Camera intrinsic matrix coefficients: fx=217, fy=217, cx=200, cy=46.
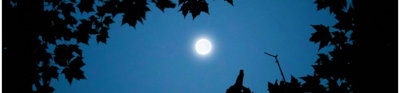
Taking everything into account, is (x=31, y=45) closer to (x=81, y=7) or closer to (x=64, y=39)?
(x=64, y=39)

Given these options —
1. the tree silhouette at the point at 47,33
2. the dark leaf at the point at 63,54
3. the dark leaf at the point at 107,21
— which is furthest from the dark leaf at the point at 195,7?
the dark leaf at the point at 107,21

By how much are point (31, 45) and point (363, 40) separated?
9.36 ft

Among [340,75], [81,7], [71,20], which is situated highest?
[81,7]

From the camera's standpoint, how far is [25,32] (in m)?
2.28

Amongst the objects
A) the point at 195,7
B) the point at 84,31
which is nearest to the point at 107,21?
the point at 84,31

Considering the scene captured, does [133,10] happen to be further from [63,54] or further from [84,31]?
[84,31]

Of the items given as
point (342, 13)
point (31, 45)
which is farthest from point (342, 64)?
point (31, 45)

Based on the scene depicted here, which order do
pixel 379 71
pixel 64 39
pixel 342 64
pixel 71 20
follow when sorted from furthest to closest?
pixel 71 20
pixel 64 39
pixel 342 64
pixel 379 71

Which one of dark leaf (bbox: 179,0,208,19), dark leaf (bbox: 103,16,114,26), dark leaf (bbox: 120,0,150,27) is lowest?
dark leaf (bbox: 179,0,208,19)

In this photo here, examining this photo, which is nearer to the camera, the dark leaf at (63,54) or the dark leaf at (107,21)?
the dark leaf at (63,54)

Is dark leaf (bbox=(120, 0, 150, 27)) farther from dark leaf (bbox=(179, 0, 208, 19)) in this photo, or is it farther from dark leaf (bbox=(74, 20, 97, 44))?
dark leaf (bbox=(74, 20, 97, 44))

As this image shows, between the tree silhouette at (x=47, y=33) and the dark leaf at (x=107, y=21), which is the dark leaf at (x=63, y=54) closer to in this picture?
the tree silhouette at (x=47, y=33)

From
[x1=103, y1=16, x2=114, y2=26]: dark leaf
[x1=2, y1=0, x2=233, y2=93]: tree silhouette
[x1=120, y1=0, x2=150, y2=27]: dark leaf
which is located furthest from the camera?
[x1=103, y1=16, x2=114, y2=26]: dark leaf


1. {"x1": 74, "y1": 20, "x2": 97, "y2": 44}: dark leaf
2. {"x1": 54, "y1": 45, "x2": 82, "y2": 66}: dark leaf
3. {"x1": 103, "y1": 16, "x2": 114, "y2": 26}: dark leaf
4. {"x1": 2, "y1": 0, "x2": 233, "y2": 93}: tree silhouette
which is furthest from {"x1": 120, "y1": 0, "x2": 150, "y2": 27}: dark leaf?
{"x1": 103, "y1": 16, "x2": 114, "y2": 26}: dark leaf
